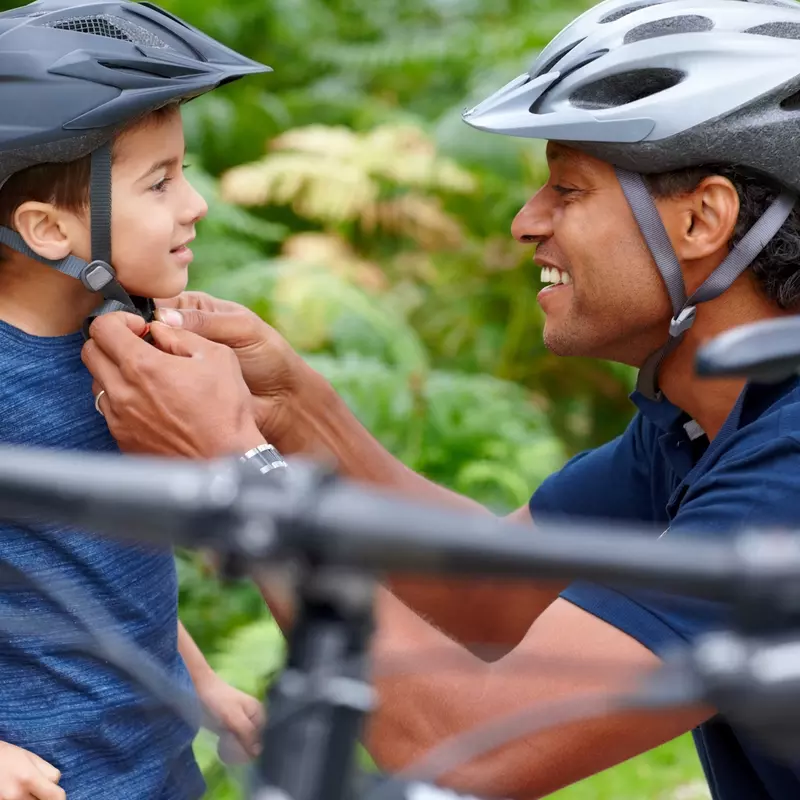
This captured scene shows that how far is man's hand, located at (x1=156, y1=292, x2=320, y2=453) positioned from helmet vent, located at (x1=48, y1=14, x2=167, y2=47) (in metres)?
0.54

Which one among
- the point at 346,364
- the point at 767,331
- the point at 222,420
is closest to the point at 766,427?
the point at 222,420

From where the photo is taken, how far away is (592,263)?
239 cm

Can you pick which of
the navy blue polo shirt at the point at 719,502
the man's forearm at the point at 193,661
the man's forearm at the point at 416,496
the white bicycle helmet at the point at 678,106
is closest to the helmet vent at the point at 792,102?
the white bicycle helmet at the point at 678,106

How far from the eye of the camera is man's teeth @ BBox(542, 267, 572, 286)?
2.48 m

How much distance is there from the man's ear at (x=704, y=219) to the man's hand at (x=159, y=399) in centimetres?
99

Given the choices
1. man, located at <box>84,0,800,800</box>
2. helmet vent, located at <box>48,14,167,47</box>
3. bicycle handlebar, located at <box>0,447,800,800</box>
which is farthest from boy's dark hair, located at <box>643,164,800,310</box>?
bicycle handlebar, located at <box>0,447,800,800</box>

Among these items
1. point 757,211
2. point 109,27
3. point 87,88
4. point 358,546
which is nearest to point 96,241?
point 87,88

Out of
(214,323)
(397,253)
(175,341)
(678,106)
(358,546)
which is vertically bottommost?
(397,253)

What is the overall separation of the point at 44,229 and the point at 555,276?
110 centimetres

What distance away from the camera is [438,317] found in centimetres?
620

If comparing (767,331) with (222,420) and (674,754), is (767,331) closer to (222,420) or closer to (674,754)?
(222,420)

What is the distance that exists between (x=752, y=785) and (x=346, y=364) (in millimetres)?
2955

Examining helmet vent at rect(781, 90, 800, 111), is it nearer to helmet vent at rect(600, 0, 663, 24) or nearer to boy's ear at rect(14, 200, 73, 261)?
helmet vent at rect(600, 0, 663, 24)

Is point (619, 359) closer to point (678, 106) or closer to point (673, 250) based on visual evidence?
point (673, 250)
